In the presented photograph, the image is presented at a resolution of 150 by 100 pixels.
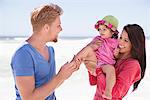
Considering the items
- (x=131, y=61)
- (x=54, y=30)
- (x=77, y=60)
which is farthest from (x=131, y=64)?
(x=54, y=30)

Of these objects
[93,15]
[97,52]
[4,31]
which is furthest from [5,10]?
[97,52]

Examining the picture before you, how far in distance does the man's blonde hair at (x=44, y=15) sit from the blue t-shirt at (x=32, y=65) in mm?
107

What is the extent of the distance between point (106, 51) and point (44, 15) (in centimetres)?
43

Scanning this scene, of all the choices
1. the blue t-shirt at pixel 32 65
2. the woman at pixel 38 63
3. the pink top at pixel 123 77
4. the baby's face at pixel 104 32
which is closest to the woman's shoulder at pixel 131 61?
the pink top at pixel 123 77

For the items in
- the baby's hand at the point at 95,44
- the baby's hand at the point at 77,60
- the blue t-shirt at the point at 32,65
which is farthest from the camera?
the baby's hand at the point at 95,44

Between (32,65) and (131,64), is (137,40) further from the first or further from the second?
(32,65)

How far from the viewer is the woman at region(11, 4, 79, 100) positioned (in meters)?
1.52

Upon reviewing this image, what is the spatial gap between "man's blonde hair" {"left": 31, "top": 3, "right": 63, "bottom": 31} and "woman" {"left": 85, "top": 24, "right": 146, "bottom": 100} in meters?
0.37

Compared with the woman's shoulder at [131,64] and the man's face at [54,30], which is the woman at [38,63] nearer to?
the man's face at [54,30]

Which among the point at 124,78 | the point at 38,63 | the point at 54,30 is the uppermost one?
the point at 54,30

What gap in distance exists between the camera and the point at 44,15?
5.00 feet

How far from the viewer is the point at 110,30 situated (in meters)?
1.80

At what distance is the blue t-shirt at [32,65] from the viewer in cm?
151

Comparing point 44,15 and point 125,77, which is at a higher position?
point 44,15
